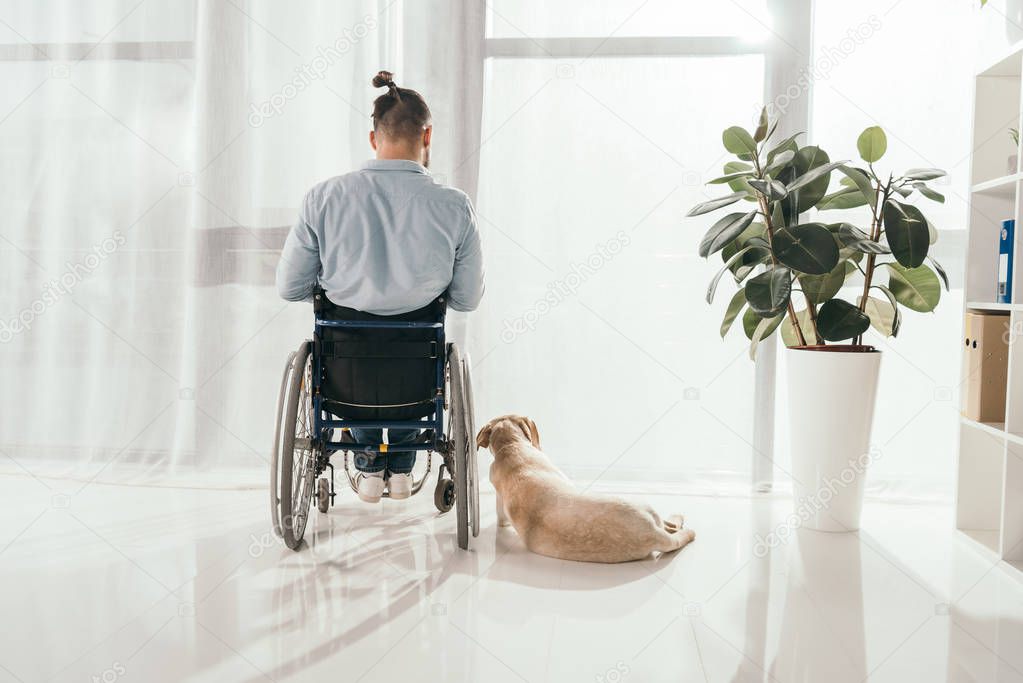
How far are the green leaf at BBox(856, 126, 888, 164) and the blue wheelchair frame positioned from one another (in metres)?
1.38

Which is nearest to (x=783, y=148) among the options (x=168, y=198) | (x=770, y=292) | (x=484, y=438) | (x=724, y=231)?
(x=724, y=231)

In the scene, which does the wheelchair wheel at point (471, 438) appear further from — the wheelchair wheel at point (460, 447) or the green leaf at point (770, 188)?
the green leaf at point (770, 188)

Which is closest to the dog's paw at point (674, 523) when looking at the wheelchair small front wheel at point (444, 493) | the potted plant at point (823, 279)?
the potted plant at point (823, 279)

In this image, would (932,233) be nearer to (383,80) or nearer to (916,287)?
(916,287)

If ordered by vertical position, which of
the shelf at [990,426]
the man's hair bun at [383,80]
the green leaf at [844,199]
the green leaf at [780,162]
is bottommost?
the shelf at [990,426]

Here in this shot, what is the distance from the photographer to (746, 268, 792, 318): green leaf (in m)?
2.22

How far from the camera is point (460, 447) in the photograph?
2.04 metres

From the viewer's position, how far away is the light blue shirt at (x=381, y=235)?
2.03m

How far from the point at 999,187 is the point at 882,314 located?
480 millimetres

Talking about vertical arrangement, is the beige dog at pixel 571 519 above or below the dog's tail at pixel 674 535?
above

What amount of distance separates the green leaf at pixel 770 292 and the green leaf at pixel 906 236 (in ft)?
0.99

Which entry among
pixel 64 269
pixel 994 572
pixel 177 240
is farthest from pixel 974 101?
pixel 64 269

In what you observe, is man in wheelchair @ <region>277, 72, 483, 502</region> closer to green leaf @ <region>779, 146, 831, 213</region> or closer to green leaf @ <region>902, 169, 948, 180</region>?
green leaf @ <region>779, 146, 831, 213</region>

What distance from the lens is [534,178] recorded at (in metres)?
2.84
